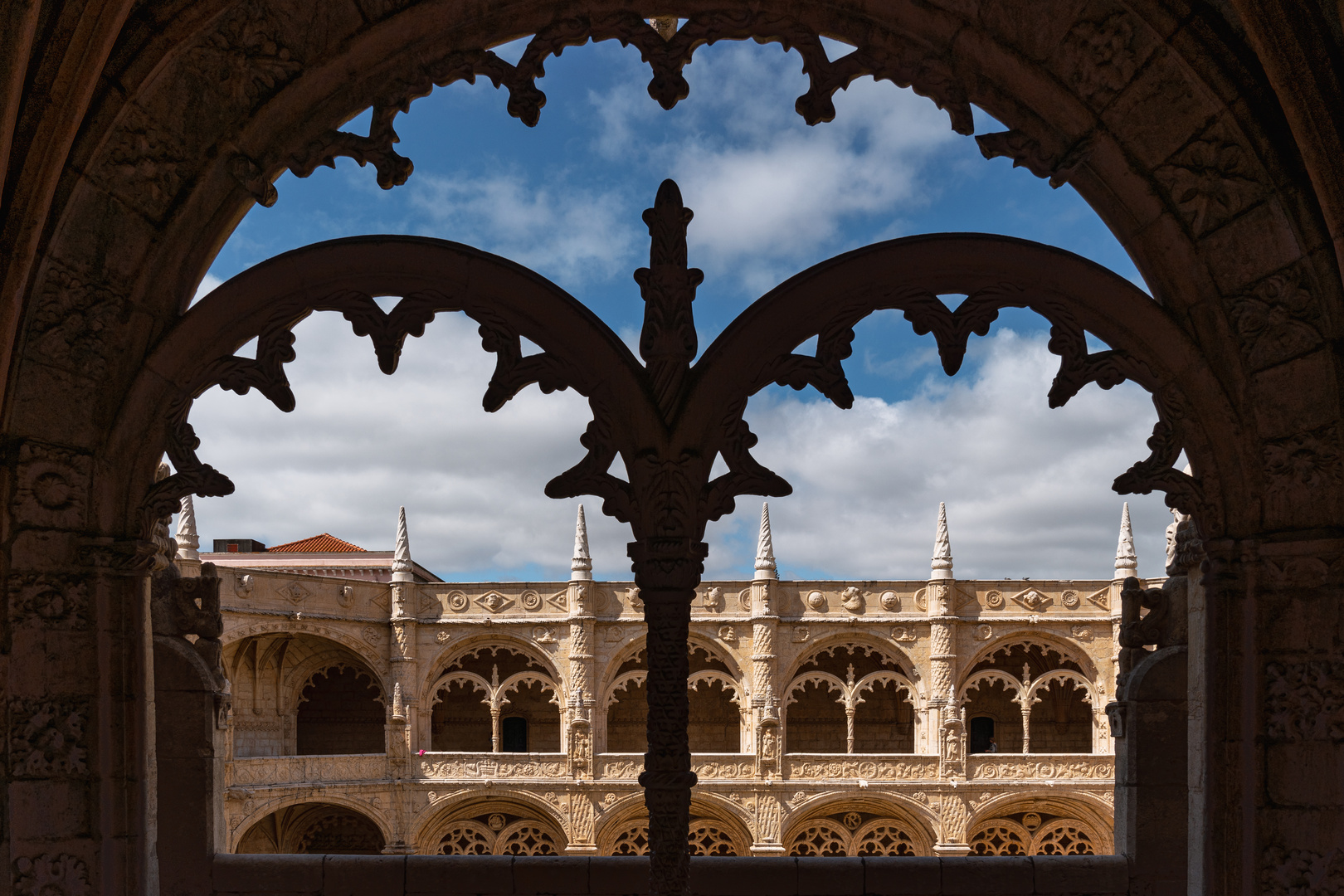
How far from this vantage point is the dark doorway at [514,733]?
2192 centimetres

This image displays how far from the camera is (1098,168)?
2.68 m

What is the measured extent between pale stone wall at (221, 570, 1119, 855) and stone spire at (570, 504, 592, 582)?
0.20 meters

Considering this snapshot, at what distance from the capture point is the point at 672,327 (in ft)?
9.00

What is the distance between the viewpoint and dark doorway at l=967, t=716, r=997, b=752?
21609 mm

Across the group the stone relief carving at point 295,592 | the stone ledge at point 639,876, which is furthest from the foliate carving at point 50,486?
the stone relief carving at point 295,592

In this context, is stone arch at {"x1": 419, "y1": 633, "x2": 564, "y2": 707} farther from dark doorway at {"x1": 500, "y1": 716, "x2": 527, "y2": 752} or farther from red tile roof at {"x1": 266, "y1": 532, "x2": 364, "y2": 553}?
red tile roof at {"x1": 266, "y1": 532, "x2": 364, "y2": 553}


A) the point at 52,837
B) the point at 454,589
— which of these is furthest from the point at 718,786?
the point at 52,837

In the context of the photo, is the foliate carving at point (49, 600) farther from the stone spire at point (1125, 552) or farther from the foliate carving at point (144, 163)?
the stone spire at point (1125, 552)

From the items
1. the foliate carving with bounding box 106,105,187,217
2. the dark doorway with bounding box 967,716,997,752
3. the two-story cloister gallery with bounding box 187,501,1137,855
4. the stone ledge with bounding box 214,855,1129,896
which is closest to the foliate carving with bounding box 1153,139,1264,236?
the stone ledge with bounding box 214,855,1129,896

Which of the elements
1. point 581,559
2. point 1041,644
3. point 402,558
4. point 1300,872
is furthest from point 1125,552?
point 1300,872

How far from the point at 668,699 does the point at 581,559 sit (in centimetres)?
1625

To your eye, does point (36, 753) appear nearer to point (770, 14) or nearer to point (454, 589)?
point (770, 14)

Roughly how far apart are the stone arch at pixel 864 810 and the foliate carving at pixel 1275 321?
1620 centimetres

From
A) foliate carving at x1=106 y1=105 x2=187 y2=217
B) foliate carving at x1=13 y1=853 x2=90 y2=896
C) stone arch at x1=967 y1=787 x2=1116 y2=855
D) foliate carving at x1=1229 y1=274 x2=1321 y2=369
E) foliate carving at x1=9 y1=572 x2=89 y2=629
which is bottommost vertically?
stone arch at x1=967 y1=787 x2=1116 y2=855
